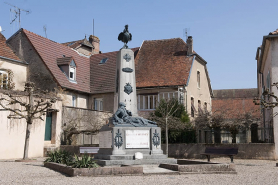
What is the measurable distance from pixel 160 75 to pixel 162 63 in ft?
5.24

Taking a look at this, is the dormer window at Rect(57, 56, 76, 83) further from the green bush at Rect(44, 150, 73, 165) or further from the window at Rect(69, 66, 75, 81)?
the green bush at Rect(44, 150, 73, 165)

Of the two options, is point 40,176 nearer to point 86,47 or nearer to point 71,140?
point 71,140

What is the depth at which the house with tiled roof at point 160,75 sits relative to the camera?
101 ft

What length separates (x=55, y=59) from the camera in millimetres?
30219

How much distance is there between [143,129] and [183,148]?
8.31m

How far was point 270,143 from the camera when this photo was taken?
19.8 metres

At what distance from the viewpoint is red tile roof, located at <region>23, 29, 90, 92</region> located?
93.7 ft

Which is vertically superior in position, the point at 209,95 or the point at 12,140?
the point at 209,95

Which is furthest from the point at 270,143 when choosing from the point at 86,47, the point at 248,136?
the point at 86,47

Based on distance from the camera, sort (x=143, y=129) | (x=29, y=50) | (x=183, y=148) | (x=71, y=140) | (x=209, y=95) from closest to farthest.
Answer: (x=143, y=129)
(x=183, y=148)
(x=71, y=140)
(x=29, y=50)
(x=209, y=95)

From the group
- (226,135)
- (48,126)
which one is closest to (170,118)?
(226,135)

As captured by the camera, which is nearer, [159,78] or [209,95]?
[159,78]

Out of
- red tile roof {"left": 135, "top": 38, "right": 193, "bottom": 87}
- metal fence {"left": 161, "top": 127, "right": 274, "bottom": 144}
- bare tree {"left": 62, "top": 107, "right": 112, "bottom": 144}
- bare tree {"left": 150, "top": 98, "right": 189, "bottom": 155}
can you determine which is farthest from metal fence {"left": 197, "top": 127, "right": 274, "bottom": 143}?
red tile roof {"left": 135, "top": 38, "right": 193, "bottom": 87}

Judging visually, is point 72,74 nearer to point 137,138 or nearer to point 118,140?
point 137,138
